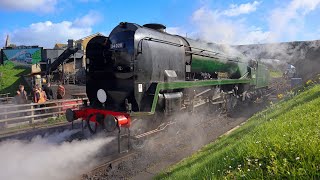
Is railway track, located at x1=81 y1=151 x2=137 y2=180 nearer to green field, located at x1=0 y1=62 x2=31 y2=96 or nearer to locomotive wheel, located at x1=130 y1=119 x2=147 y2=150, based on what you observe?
locomotive wheel, located at x1=130 y1=119 x2=147 y2=150

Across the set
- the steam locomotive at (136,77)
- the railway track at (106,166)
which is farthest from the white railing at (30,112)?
the railway track at (106,166)

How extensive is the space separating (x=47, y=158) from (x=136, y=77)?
3.06 m

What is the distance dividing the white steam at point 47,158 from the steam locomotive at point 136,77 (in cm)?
81

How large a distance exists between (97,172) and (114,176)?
442mm

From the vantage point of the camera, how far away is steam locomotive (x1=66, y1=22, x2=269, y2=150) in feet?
25.1

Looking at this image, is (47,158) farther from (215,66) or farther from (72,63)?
(72,63)

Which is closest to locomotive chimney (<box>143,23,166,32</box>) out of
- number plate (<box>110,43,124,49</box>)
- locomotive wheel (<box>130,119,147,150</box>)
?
number plate (<box>110,43,124,49</box>)

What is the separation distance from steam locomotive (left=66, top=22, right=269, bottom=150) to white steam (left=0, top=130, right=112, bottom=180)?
2.66 ft

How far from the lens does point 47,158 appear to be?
22.7 ft

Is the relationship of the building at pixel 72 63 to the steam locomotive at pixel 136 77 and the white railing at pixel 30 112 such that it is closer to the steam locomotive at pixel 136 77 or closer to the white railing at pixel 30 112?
the white railing at pixel 30 112

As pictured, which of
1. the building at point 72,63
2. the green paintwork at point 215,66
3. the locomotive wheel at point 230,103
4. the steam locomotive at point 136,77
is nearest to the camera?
the steam locomotive at point 136,77

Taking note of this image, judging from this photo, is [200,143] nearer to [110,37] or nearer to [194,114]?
[194,114]

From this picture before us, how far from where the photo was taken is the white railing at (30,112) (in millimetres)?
12070

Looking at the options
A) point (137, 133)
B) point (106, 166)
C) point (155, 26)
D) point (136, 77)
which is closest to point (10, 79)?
point (155, 26)
